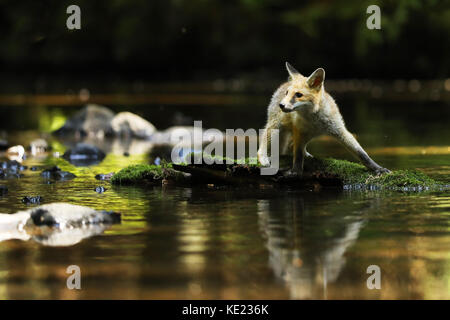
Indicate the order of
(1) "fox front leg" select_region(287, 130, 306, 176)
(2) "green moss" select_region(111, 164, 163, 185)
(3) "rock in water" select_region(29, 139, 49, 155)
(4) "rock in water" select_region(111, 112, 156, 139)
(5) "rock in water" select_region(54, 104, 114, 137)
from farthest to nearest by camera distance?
(5) "rock in water" select_region(54, 104, 114, 137) → (4) "rock in water" select_region(111, 112, 156, 139) → (3) "rock in water" select_region(29, 139, 49, 155) → (2) "green moss" select_region(111, 164, 163, 185) → (1) "fox front leg" select_region(287, 130, 306, 176)

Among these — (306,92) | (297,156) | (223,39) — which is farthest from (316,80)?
(223,39)

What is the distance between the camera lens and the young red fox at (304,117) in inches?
505

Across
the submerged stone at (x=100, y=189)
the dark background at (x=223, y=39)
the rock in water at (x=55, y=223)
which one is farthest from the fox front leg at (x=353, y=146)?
the dark background at (x=223, y=39)

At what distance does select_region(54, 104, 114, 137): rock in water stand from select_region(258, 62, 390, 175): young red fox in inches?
504

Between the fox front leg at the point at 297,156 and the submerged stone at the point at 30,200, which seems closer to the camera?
the submerged stone at the point at 30,200

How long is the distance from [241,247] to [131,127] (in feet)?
54.8

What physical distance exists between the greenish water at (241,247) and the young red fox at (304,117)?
26.4 inches

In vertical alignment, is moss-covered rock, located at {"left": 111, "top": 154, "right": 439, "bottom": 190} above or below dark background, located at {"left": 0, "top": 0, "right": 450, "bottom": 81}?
below

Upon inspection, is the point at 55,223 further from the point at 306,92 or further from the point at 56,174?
the point at 56,174

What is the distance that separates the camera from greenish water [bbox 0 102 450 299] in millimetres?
7980

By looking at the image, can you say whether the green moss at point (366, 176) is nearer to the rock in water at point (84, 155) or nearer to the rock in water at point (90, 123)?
the rock in water at point (84, 155)

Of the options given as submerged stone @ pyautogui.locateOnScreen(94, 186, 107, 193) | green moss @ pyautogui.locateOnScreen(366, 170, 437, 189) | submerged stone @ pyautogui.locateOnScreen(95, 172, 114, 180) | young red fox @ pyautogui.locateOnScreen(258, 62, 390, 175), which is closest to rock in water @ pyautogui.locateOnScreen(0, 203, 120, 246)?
submerged stone @ pyautogui.locateOnScreen(94, 186, 107, 193)

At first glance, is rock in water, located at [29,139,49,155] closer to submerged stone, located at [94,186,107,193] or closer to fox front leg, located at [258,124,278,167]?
submerged stone, located at [94,186,107,193]

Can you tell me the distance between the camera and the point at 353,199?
12.5 meters
